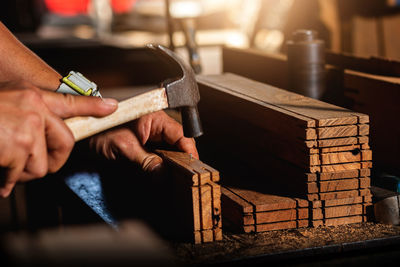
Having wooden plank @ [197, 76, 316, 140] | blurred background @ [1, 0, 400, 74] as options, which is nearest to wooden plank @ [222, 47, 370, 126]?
blurred background @ [1, 0, 400, 74]

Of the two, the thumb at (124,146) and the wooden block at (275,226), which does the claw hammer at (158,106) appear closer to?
the thumb at (124,146)

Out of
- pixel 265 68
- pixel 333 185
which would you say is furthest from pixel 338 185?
pixel 265 68

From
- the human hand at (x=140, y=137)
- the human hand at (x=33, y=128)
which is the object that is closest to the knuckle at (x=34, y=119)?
the human hand at (x=33, y=128)

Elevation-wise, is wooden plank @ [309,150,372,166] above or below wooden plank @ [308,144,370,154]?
below

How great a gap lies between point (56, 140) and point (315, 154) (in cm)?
76

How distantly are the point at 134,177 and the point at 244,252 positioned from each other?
25.8 inches

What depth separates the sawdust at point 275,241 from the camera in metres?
1.55

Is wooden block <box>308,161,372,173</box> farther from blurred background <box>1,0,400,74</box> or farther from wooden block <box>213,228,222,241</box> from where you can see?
blurred background <box>1,0,400,74</box>

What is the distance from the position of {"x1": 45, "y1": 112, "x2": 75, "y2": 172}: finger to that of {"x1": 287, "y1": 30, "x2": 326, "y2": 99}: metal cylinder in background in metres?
1.24

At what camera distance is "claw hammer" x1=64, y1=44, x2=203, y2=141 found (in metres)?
1.65

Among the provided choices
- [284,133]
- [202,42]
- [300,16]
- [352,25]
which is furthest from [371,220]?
[202,42]

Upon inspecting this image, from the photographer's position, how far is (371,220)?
179cm

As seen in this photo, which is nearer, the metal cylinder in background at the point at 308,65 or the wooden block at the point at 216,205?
the wooden block at the point at 216,205

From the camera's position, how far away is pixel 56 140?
5.03 feet
